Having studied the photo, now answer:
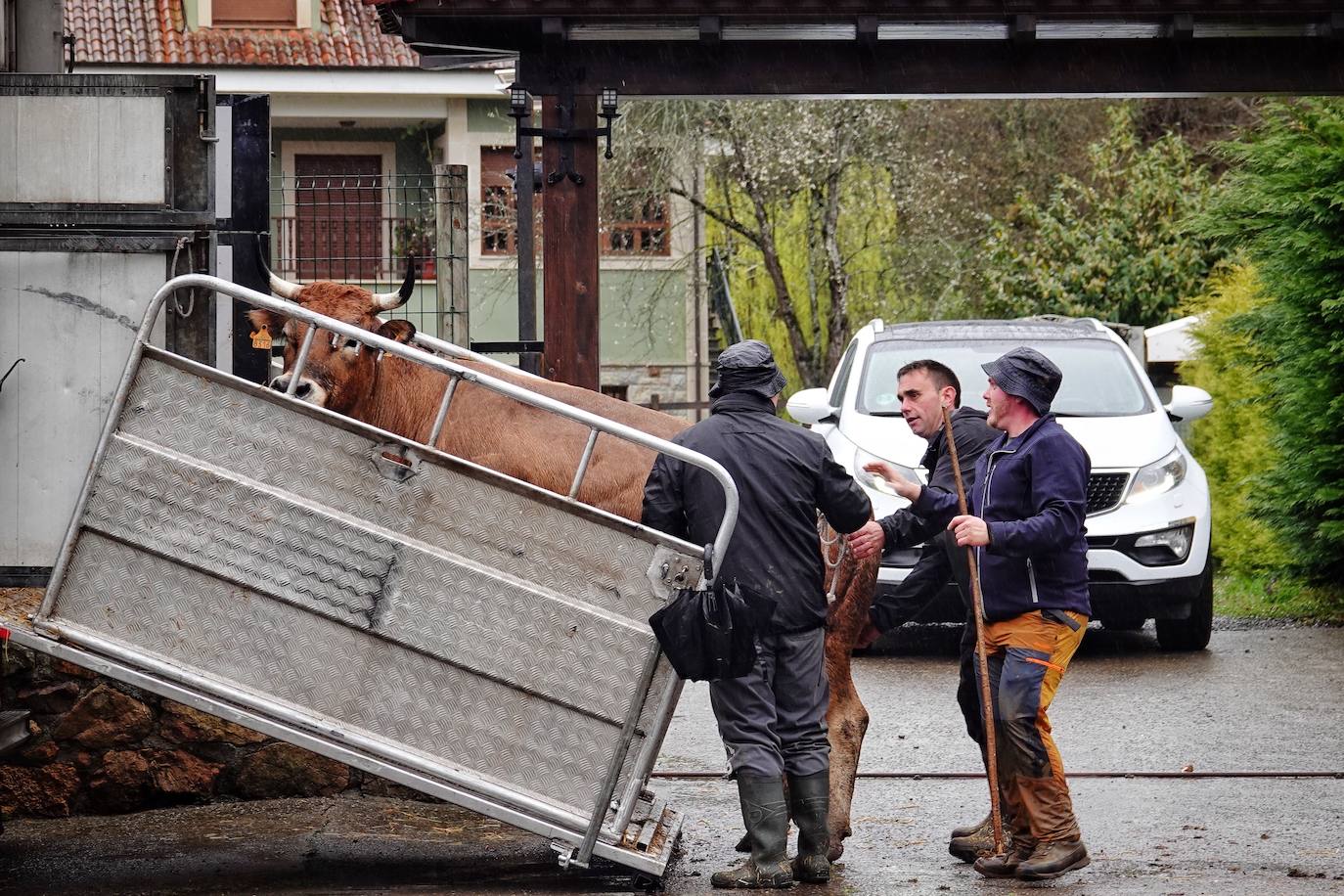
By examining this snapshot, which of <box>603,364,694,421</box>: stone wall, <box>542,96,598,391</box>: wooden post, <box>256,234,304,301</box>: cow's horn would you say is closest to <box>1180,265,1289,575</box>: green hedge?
<box>542,96,598,391</box>: wooden post

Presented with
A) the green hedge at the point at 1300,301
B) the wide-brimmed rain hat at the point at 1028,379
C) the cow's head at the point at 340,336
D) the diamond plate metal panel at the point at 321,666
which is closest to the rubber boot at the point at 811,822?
the diamond plate metal panel at the point at 321,666

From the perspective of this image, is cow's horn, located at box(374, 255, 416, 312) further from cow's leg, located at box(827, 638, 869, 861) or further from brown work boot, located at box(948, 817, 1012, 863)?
brown work boot, located at box(948, 817, 1012, 863)

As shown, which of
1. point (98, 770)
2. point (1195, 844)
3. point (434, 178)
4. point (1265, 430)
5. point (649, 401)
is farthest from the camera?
point (649, 401)

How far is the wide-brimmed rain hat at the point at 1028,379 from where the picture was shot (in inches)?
286

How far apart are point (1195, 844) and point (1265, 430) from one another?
9349 millimetres

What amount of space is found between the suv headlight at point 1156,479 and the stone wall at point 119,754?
20.0 ft

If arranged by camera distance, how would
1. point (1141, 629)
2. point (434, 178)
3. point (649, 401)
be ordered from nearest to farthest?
point (434, 178)
point (1141, 629)
point (649, 401)

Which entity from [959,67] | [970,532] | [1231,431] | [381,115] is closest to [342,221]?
[959,67]

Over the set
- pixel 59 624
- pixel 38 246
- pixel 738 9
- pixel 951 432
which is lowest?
pixel 59 624

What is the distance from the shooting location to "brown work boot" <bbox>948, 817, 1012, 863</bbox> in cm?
734

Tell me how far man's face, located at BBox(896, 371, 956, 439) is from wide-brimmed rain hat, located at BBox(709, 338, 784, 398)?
30.1 inches

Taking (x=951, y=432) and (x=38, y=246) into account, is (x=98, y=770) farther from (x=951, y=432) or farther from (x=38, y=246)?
(x=951, y=432)

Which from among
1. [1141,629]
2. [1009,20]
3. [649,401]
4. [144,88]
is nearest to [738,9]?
[1009,20]

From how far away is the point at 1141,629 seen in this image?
1431 centimetres
